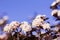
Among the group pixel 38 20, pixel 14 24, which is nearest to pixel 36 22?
pixel 38 20

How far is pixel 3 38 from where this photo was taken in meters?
2.02

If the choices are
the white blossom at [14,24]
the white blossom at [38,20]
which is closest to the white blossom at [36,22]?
the white blossom at [38,20]

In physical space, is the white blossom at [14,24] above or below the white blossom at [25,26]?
above

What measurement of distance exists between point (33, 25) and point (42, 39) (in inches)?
6.9

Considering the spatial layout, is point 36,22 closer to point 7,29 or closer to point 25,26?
point 25,26

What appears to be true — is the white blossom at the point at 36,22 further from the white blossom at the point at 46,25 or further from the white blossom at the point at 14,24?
the white blossom at the point at 14,24

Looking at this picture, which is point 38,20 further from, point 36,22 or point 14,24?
point 14,24

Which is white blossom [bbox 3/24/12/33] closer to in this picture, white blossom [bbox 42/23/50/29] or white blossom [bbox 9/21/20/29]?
white blossom [bbox 9/21/20/29]

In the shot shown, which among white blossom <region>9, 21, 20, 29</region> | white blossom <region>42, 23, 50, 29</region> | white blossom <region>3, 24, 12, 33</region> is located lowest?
white blossom <region>42, 23, 50, 29</region>

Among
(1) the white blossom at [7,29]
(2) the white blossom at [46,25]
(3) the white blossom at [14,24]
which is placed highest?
(3) the white blossom at [14,24]

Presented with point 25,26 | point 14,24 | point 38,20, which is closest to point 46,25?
point 38,20

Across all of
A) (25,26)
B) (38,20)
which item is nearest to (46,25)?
(38,20)

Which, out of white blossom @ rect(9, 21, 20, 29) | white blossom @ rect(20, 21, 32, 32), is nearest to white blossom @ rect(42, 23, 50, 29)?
white blossom @ rect(20, 21, 32, 32)

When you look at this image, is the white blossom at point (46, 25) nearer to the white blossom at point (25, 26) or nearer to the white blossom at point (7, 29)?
the white blossom at point (25, 26)
